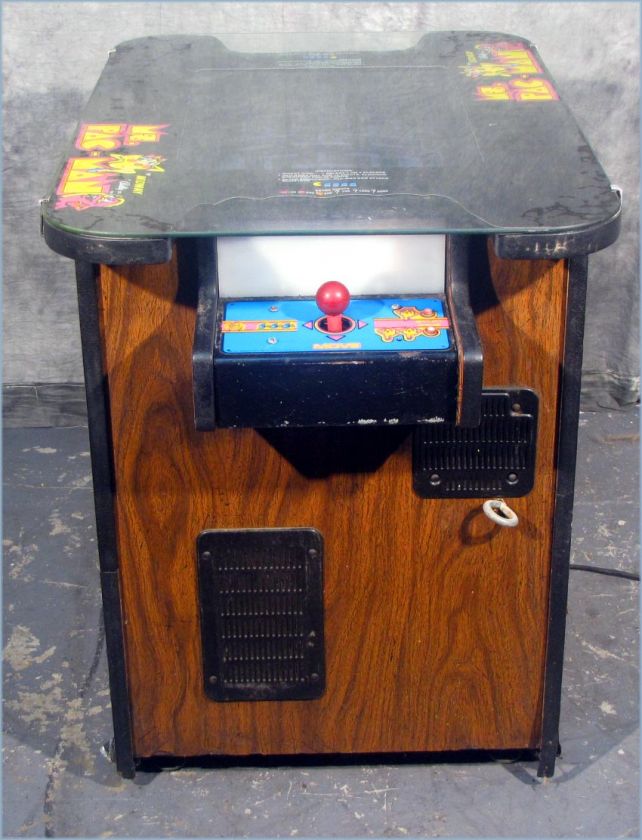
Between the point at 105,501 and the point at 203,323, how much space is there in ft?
1.34

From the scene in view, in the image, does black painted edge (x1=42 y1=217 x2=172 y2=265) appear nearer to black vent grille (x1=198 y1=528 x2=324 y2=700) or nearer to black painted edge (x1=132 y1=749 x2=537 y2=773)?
black vent grille (x1=198 y1=528 x2=324 y2=700)

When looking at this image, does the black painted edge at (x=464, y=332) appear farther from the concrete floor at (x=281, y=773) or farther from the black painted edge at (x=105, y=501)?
the concrete floor at (x=281, y=773)

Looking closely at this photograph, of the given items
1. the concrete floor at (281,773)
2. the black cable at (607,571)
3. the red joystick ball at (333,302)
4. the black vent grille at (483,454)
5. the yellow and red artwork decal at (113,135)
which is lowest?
the concrete floor at (281,773)

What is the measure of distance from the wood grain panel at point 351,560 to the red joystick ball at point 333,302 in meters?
0.24

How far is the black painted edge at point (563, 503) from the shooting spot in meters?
1.96

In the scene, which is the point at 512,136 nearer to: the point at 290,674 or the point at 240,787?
the point at 290,674

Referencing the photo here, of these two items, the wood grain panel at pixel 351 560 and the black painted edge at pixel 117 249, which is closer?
the black painted edge at pixel 117 249

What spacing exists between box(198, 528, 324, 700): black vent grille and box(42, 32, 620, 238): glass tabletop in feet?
1.94

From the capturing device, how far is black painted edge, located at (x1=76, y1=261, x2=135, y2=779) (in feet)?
6.36

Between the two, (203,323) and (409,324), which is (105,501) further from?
(409,324)

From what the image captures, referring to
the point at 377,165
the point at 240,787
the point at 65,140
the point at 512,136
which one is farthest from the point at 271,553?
the point at 65,140

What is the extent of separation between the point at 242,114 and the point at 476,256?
576 mm

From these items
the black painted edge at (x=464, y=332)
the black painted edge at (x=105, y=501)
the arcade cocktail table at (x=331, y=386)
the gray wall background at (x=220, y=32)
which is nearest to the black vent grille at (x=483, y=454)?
the arcade cocktail table at (x=331, y=386)

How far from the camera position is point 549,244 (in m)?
1.80
